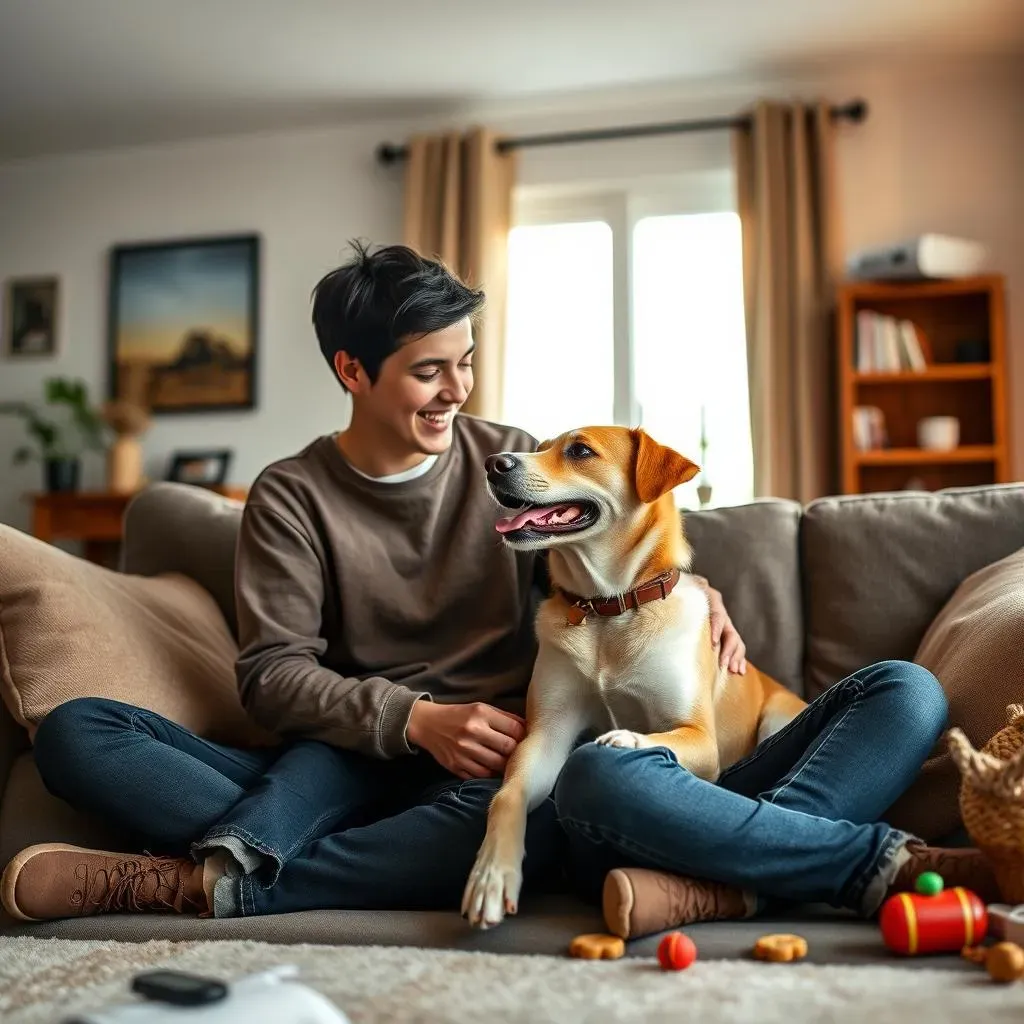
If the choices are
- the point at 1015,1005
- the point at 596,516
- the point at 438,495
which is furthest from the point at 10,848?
the point at 1015,1005

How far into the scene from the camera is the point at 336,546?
1.79m

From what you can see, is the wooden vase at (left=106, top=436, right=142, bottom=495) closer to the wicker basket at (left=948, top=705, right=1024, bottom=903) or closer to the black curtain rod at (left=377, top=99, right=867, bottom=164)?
the black curtain rod at (left=377, top=99, right=867, bottom=164)

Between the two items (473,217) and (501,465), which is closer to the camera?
(501,465)

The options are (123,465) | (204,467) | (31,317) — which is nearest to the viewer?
(123,465)

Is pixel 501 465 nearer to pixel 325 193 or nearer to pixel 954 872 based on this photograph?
pixel 954 872

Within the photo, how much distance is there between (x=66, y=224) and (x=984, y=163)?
441cm

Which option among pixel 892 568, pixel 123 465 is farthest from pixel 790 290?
pixel 123 465

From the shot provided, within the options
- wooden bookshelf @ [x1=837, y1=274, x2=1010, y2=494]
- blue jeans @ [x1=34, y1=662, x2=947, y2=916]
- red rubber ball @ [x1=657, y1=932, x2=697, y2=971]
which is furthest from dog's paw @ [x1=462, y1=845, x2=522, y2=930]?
wooden bookshelf @ [x1=837, y1=274, x2=1010, y2=494]

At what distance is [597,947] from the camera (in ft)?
3.96

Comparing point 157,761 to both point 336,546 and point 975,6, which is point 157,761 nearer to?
point 336,546

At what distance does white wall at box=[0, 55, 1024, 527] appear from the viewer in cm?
471

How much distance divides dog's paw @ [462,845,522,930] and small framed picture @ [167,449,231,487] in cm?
428

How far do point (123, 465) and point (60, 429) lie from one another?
587 mm

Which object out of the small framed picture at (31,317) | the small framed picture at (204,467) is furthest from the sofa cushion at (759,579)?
the small framed picture at (31,317)
